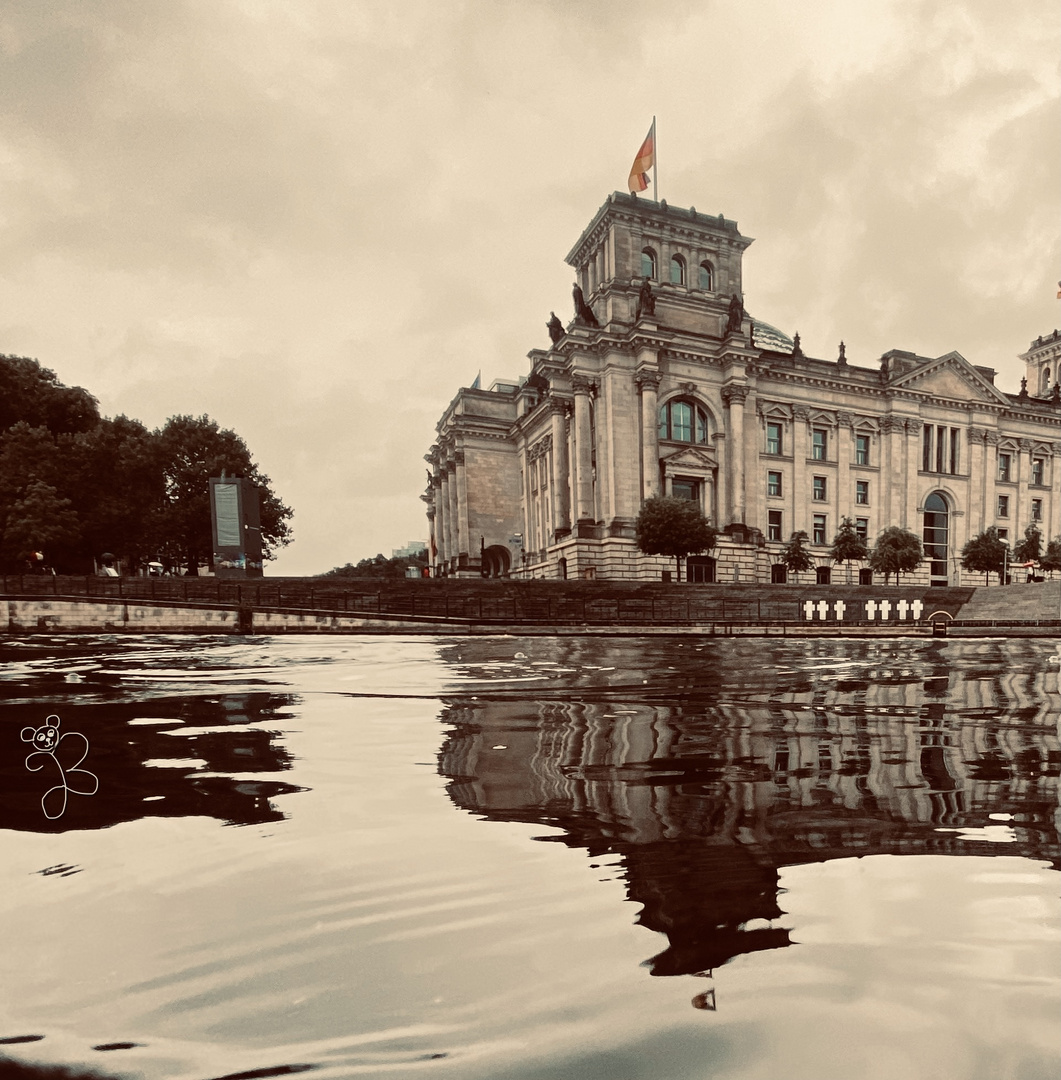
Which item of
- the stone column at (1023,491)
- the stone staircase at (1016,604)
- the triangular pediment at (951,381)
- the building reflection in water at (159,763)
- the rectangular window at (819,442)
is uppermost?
the triangular pediment at (951,381)

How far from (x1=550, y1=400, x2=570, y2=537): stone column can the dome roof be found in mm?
23260

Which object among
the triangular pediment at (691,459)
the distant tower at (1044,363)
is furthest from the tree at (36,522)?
the distant tower at (1044,363)

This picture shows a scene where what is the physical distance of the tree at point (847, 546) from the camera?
1860 inches

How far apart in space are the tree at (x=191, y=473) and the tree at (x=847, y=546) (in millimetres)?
43230

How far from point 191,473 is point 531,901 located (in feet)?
167

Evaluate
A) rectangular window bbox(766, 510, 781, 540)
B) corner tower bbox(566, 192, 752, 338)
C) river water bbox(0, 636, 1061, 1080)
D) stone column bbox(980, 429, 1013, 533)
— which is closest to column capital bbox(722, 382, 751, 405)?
corner tower bbox(566, 192, 752, 338)

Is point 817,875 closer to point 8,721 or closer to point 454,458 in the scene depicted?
point 8,721

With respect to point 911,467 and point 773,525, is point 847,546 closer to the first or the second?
point 773,525

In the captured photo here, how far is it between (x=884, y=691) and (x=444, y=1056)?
8.76 m

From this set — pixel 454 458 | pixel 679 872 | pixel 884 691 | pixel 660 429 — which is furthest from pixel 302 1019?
pixel 454 458

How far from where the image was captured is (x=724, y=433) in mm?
48750

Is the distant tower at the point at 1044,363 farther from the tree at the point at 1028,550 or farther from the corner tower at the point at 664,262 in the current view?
the corner tower at the point at 664,262

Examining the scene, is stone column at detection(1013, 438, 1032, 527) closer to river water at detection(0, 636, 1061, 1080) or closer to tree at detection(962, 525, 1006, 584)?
tree at detection(962, 525, 1006, 584)

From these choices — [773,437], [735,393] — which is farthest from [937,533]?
[735,393]
